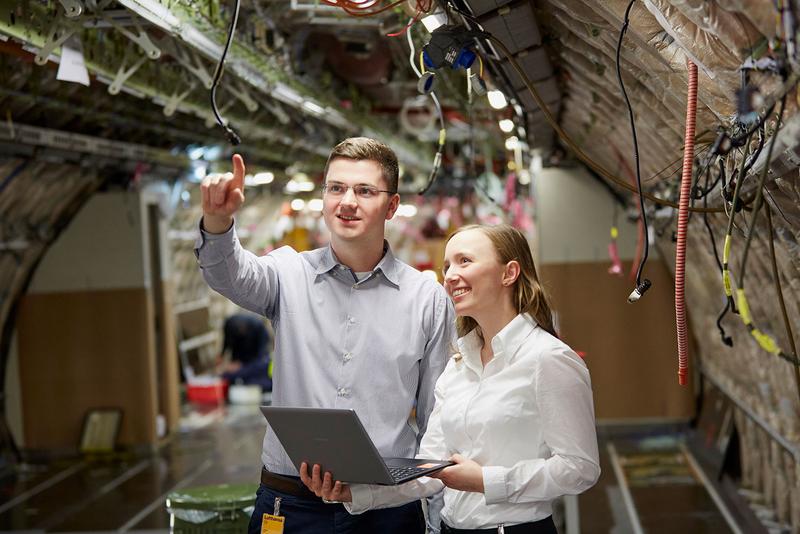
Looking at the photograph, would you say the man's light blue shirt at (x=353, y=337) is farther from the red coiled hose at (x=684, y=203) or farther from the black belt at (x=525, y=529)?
the red coiled hose at (x=684, y=203)

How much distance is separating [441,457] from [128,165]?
25.9 feet

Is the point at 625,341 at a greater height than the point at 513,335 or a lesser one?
lesser

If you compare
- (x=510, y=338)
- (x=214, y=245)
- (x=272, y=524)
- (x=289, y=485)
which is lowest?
(x=272, y=524)

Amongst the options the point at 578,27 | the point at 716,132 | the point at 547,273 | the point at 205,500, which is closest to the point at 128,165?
the point at 547,273

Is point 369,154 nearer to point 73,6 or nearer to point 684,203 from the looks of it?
point 684,203

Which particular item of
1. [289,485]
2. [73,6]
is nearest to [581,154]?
[289,485]

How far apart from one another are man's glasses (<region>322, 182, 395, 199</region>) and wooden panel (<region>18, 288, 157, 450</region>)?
8038 millimetres

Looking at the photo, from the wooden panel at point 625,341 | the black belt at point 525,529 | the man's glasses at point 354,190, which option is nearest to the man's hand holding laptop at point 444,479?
the black belt at point 525,529

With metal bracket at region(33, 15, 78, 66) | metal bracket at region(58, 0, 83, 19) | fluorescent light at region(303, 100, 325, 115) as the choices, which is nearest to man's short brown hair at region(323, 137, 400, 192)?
metal bracket at region(58, 0, 83, 19)

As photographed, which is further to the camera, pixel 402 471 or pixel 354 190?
pixel 354 190

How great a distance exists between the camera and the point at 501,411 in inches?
98.9

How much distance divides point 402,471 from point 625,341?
7975 mm

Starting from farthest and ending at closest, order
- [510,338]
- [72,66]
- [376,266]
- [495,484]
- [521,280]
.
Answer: [72,66] < [376,266] < [521,280] < [510,338] < [495,484]

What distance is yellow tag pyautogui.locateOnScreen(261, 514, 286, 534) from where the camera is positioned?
9.47 ft
